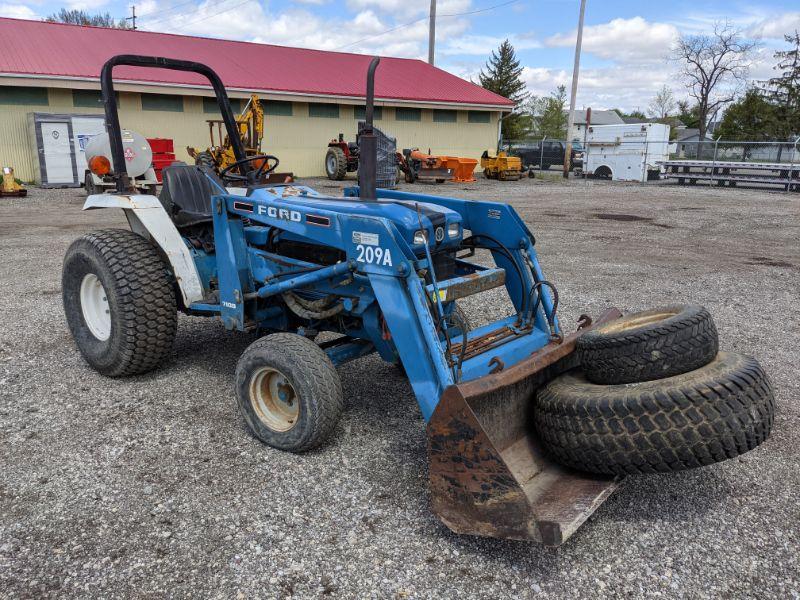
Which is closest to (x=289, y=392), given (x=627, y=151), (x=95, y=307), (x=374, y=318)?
(x=374, y=318)

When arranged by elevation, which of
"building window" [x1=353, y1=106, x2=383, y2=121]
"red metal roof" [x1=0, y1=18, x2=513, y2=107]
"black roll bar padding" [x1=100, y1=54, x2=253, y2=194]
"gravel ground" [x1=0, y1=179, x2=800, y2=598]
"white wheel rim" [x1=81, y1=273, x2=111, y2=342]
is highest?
"red metal roof" [x1=0, y1=18, x2=513, y2=107]

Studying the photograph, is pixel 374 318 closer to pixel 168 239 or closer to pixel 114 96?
pixel 168 239

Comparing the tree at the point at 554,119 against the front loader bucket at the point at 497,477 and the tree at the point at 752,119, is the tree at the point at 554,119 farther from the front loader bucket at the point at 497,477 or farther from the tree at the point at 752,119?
the front loader bucket at the point at 497,477

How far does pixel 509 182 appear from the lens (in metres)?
24.1

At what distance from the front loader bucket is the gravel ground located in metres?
0.19

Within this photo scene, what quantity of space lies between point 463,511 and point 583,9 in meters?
26.4

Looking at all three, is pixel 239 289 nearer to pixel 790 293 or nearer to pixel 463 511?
pixel 463 511

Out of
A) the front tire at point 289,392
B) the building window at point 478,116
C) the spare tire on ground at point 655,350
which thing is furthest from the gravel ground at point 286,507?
the building window at point 478,116

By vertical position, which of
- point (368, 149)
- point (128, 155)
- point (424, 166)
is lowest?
point (424, 166)

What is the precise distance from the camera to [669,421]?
2510 mm

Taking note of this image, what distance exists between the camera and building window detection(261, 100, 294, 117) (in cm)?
2270

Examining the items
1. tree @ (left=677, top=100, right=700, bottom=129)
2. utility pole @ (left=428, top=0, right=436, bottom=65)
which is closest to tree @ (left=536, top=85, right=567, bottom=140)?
tree @ (left=677, top=100, right=700, bottom=129)

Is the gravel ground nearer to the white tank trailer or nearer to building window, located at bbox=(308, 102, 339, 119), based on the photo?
the white tank trailer

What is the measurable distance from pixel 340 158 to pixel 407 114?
5713mm
